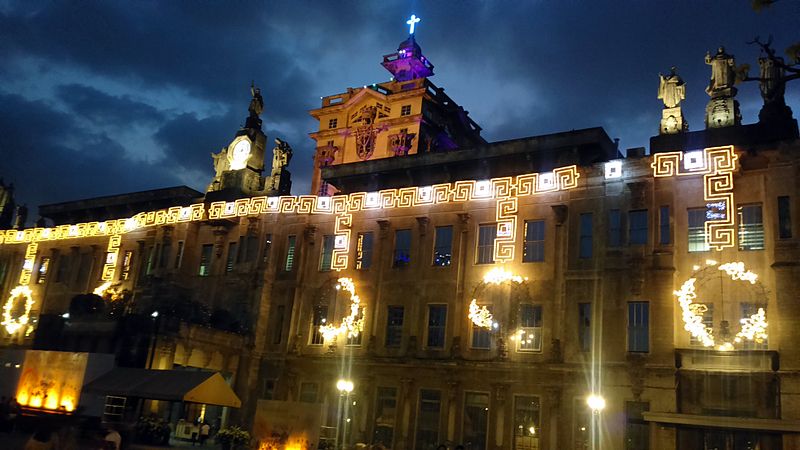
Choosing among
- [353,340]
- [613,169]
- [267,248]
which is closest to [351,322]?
[353,340]

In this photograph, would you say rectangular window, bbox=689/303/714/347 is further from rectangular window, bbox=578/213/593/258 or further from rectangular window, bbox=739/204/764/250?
rectangular window, bbox=578/213/593/258

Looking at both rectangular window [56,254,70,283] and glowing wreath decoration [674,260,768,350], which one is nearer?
glowing wreath decoration [674,260,768,350]

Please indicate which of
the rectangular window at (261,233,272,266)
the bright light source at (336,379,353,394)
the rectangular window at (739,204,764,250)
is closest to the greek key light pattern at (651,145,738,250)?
the rectangular window at (739,204,764,250)

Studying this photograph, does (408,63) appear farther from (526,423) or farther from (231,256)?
(526,423)

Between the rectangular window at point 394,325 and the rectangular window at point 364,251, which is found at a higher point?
the rectangular window at point 364,251

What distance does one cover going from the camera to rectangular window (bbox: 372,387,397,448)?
36312mm

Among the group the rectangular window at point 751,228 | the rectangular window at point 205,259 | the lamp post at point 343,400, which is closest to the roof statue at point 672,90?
A: the rectangular window at point 751,228

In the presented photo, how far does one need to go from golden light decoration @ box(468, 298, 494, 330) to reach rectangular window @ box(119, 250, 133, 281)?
28.0 metres

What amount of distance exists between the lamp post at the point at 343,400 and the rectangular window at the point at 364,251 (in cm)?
698

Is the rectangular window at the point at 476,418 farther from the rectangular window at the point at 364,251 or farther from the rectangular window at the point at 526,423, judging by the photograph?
the rectangular window at the point at 364,251

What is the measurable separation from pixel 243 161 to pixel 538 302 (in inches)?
1048

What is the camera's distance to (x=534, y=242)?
117ft

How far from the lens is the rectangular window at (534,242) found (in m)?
35.4

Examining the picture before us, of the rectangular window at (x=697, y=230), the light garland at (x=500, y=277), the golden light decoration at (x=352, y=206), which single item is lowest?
the light garland at (x=500, y=277)
